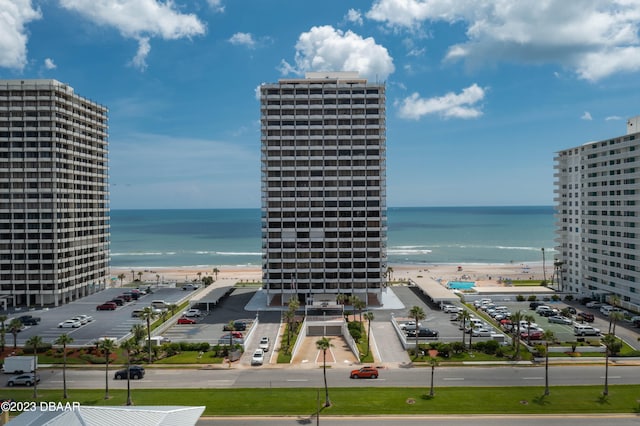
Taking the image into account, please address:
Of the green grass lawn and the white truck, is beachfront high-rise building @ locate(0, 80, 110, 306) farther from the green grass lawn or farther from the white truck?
the green grass lawn

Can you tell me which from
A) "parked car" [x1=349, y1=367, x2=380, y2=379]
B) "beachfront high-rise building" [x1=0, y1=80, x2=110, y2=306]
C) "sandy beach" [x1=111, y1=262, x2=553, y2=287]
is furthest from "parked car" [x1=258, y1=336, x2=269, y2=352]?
"sandy beach" [x1=111, y1=262, x2=553, y2=287]

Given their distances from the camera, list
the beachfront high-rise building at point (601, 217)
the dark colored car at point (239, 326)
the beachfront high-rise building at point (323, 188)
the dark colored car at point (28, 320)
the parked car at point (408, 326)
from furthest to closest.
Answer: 1. the beachfront high-rise building at point (323, 188)
2. the beachfront high-rise building at point (601, 217)
3. the dark colored car at point (28, 320)
4. the dark colored car at point (239, 326)
5. the parked car at point (408, 326)

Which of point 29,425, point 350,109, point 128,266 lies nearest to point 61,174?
point 350,109

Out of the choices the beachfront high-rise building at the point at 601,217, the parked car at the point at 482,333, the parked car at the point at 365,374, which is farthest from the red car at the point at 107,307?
the beachfront high-rise building at the point at 601,217

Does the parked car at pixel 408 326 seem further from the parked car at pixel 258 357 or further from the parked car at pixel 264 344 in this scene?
the parked car at pixel 258 357

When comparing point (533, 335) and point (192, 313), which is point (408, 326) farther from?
point (192, 313)

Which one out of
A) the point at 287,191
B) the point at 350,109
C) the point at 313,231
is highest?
the point at 350,109

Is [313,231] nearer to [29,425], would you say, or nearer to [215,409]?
[215,409]
